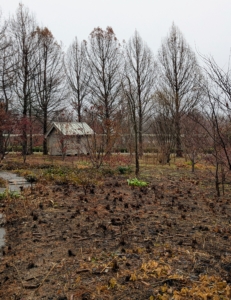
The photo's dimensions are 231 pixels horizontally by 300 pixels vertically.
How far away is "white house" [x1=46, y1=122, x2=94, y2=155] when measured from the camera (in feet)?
50.9

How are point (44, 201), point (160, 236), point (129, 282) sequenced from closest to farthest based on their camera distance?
point (129, 282) → point (160, 236) → point (44, 201)

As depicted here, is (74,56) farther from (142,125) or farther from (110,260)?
(110,260)

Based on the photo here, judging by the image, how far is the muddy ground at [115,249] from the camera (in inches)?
98.3

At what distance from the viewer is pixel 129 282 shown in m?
2.58

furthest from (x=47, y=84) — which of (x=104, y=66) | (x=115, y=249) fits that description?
(x=115, y=249)

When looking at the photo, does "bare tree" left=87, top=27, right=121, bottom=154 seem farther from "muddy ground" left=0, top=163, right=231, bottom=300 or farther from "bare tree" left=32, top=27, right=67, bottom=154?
"muddy ground" left=0, top=163, right=231, bottom=300

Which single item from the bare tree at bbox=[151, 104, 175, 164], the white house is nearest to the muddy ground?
the white house

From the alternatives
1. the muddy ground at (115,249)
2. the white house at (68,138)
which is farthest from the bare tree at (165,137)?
the muddy ground at (115,249)

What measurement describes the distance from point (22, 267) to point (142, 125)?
77.7ft

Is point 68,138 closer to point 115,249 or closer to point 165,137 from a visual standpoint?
point 165,137

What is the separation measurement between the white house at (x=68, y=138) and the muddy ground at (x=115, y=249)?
6876 millimetres

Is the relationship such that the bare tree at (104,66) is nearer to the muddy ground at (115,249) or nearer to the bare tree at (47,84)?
the bare tree at (47,84)

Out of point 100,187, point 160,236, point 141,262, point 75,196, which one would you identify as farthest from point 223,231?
point 100,187

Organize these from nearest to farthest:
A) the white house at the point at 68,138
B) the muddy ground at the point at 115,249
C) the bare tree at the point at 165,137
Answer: the muddy ground at the point at 115,249 → the white house at the point at 68,138 → the bare tree at the point at 165,137
